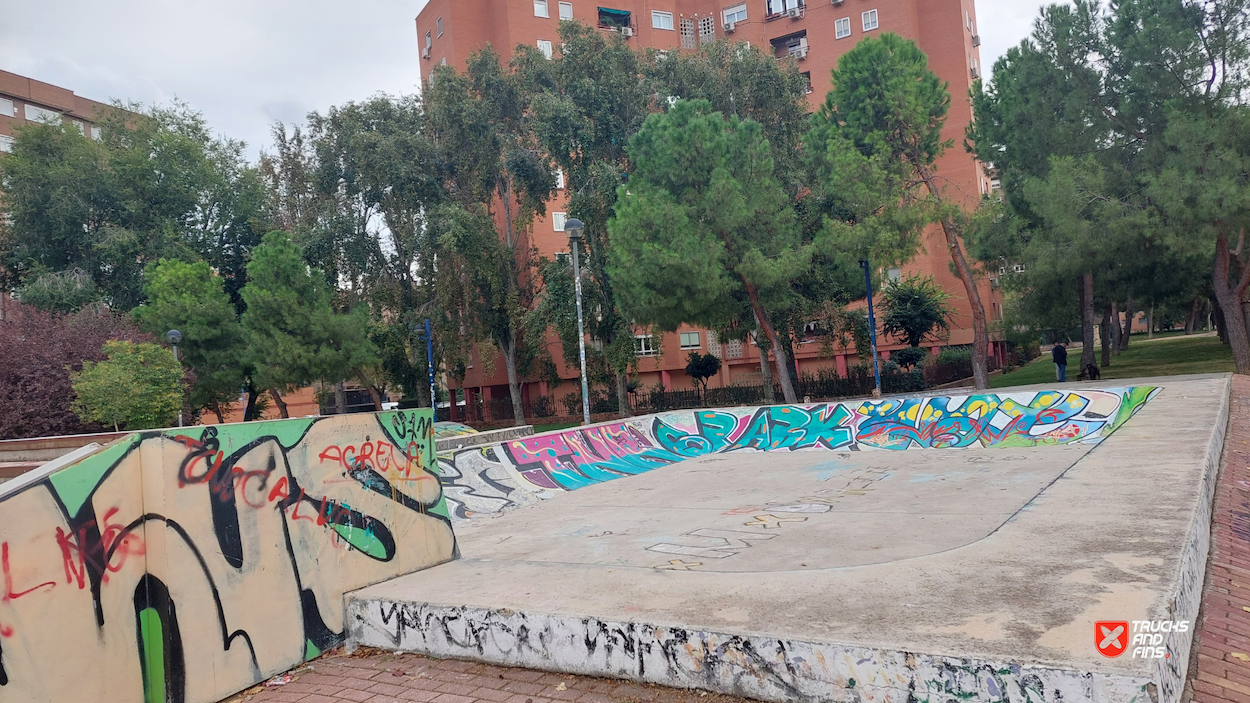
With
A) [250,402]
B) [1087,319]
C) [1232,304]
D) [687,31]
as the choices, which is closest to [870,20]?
[687,31]

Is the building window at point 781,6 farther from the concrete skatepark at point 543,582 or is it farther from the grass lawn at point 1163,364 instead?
the concrete skatepark at point 543,582

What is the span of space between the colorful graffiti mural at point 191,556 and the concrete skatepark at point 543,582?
1 cm

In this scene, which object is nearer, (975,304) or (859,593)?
(859,593)

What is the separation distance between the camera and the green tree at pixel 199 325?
26031 millimetres

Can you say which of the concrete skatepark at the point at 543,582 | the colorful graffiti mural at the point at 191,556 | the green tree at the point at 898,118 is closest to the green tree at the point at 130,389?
the concrete skatepark at the point at 543,582

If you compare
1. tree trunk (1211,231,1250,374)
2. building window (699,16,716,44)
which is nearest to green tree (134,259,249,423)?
tree trunk (1211,231,1250,374)

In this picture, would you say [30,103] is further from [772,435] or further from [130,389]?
[772,435]

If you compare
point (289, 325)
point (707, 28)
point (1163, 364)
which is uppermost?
point (707, 28)

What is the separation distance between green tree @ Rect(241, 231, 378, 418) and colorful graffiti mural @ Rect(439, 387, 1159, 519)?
48.6 ft

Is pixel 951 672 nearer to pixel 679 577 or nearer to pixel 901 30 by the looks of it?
pixel 679 577

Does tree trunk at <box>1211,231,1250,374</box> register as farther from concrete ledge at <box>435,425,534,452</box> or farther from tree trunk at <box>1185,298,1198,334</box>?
tree trunk at <box>1185,298,1198,334</box>

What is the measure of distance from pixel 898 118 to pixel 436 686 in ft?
70.6

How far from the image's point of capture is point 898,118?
854 inches

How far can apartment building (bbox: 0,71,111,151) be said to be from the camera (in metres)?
48.0
